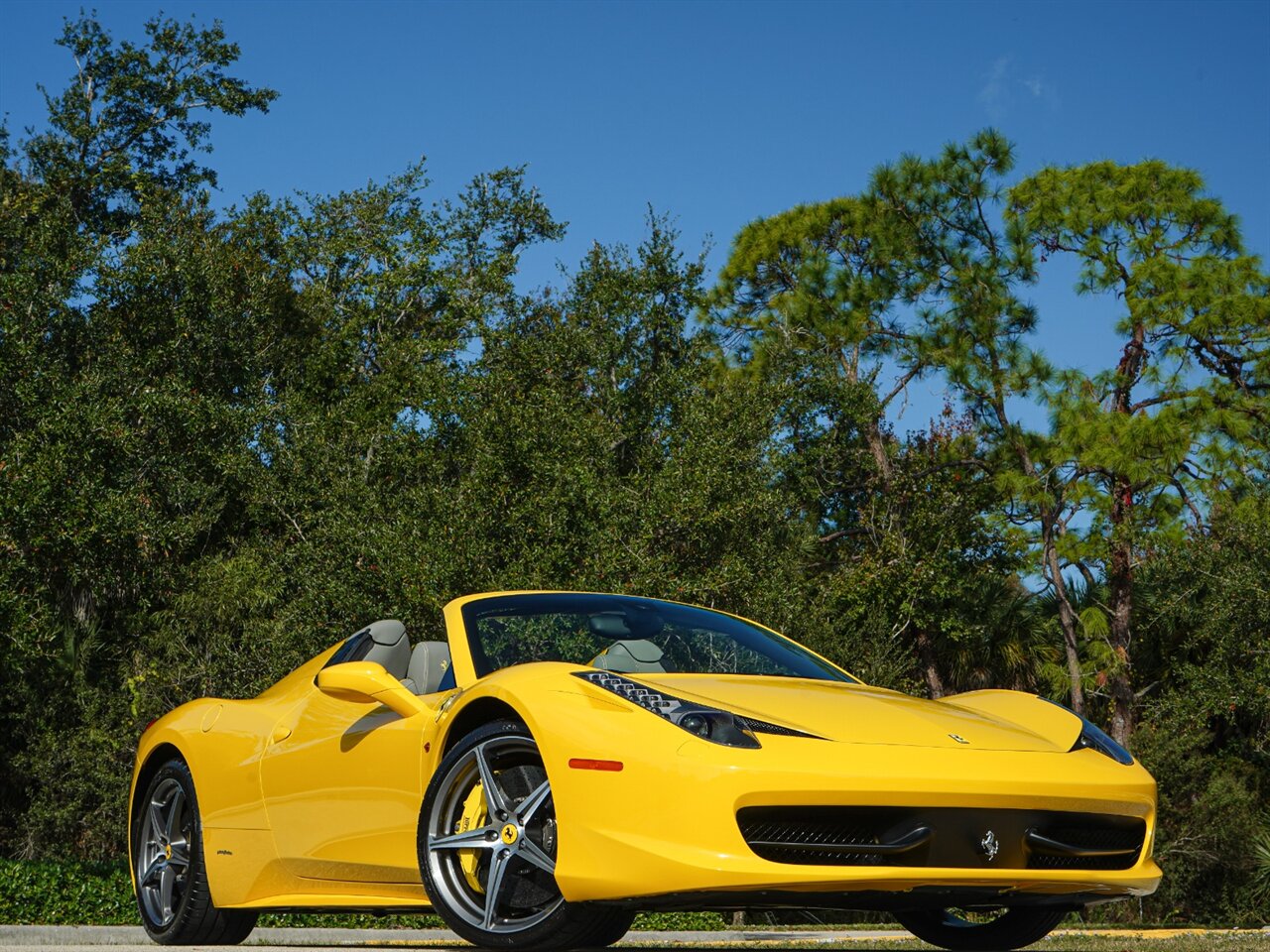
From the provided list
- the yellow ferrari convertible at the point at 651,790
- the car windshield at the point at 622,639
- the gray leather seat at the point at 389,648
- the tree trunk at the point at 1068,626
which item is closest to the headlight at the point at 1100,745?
the yellow ferrari convertible at the point at 651,790

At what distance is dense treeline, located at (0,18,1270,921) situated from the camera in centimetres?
1941

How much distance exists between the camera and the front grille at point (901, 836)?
3.95 m

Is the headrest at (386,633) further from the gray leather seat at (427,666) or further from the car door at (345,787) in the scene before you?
the car door at (345,787)

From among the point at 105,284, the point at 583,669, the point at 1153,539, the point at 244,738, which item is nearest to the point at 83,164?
the point at 105,284

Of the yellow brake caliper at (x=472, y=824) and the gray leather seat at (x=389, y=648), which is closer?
the yellow brake caliper at (x=472, y=824)

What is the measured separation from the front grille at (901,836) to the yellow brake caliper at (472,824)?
1004 millimetres

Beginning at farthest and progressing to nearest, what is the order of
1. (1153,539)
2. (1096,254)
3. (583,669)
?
(1096,254) < (1153,539) < (583,669)

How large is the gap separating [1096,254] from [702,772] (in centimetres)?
2531

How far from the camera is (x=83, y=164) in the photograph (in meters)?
30.6

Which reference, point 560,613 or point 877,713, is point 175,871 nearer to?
point 560,613

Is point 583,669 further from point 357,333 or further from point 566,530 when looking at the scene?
point 357,333

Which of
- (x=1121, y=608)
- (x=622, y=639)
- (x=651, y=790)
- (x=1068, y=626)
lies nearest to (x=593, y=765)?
(x=651, y=790)

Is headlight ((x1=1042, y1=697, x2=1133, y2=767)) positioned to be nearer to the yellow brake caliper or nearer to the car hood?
the car hood

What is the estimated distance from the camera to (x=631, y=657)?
5.28 m
